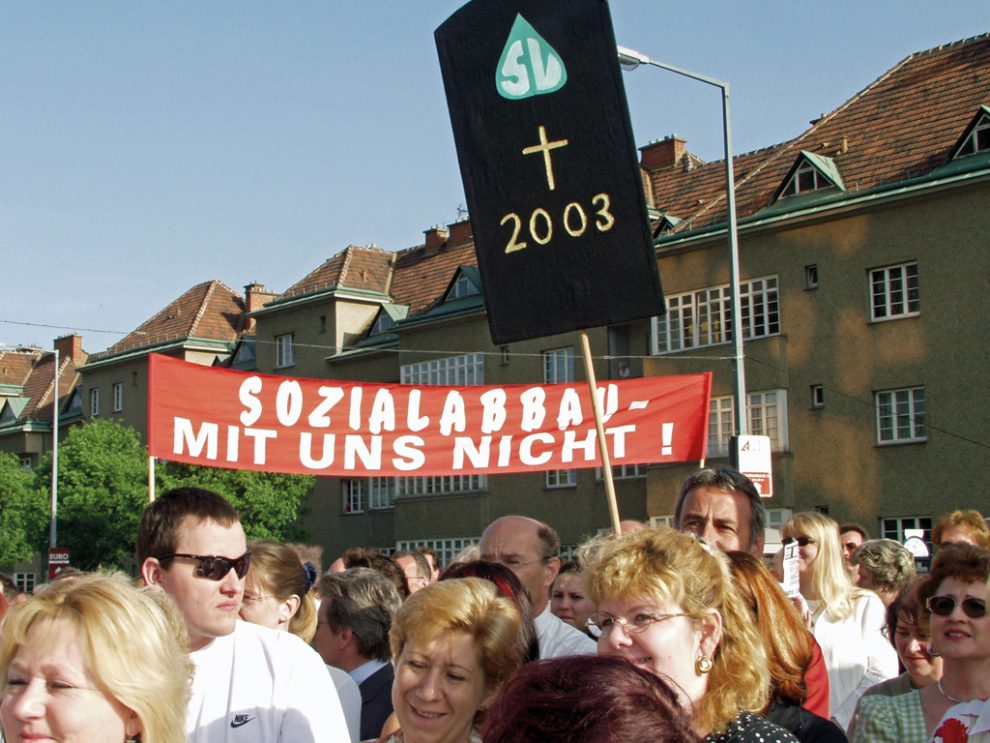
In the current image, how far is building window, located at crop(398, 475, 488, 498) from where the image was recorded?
4619 cm

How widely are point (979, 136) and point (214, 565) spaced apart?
32.3 metres

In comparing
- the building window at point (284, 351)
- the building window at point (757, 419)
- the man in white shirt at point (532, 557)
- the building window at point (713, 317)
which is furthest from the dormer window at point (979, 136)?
the building window at point (284, 351)

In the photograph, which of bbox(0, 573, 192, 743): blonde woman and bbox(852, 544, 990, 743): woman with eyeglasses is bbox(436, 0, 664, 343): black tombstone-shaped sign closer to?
bbox(852, 544, 990, 743): woman with eyeglasses

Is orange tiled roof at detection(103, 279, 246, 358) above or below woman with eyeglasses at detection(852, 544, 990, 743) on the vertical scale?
above

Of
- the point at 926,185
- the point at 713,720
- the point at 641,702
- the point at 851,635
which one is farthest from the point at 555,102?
the point at 926,185

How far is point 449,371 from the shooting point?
47.9m

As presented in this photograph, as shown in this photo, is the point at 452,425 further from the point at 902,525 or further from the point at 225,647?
the point at 902,525

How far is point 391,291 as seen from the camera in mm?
Answer: 56562

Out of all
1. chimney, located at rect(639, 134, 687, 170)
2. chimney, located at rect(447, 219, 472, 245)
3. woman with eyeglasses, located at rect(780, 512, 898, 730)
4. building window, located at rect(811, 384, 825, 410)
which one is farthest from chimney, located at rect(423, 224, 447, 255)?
woman with eyeglasses, located at rect(780, 512, 898, 730)

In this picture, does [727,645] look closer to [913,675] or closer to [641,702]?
[641,702]

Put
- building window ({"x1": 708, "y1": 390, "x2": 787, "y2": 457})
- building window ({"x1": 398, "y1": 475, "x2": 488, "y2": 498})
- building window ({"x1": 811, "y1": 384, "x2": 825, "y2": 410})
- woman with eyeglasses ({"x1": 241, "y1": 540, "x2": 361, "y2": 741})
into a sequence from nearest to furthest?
1. woman with eyeglasses ({"x1": 241, "y1": 540, "x2": 361, "y2": 741})
2. building window ({"x1": 811, "y1": 384, "x2": 825, "y2": 410})
3. building window ({"x1": 708, "y1": 390, "x2": 787, "y2": 457})
4. building window ({"x1": 398, "y1": 475, "x2": 488, "y2": 498})

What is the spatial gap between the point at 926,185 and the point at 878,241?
6.33 ft

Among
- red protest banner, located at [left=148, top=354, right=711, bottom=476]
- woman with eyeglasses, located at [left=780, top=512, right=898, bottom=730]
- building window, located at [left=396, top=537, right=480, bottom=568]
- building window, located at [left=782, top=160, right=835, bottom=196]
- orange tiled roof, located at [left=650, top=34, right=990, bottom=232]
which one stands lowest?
building window, located at [left=396, top=537, right=480, bottom=568]

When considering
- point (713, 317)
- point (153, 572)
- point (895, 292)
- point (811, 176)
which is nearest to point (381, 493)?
point (713, 317)
